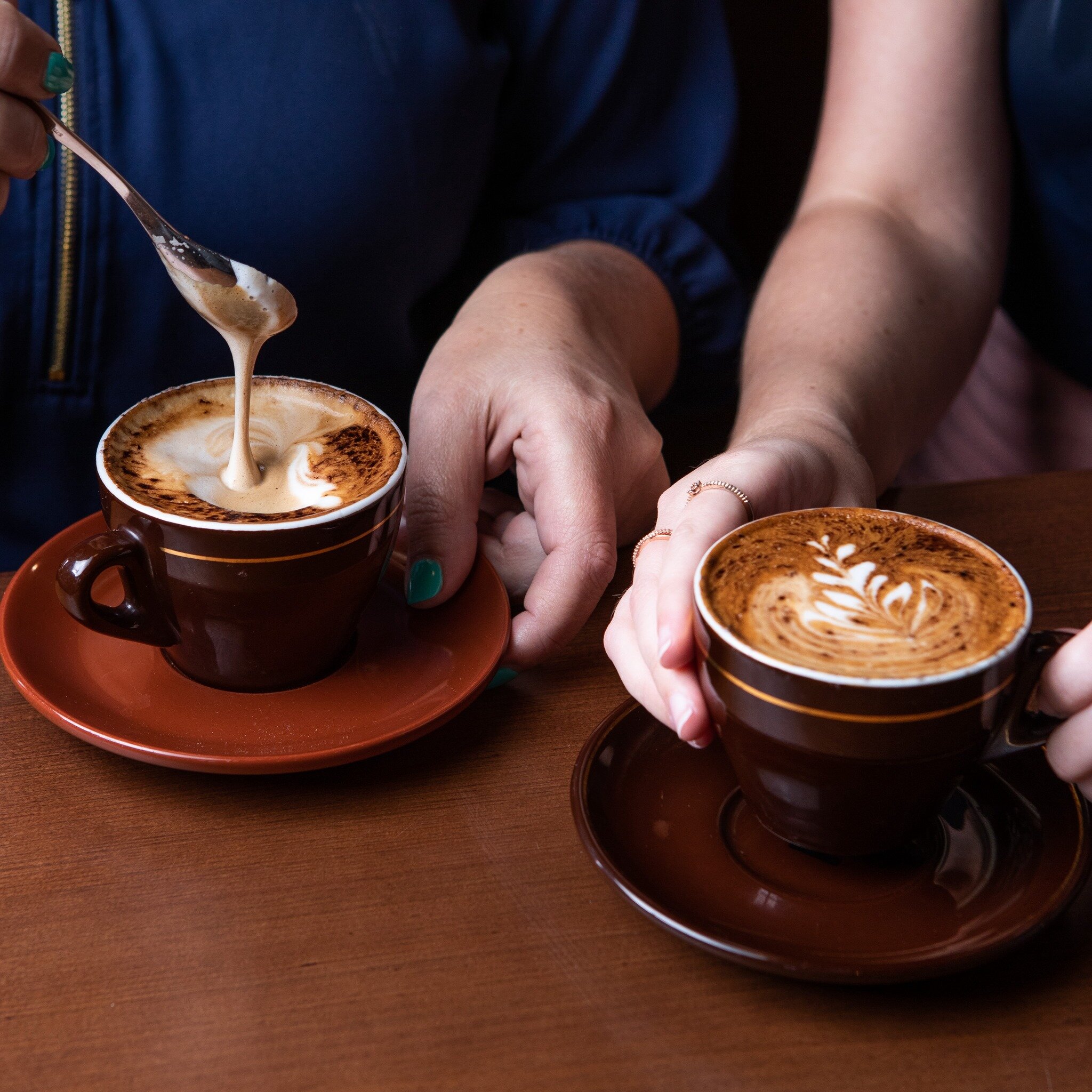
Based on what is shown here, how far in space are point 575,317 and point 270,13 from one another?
0.43 meters

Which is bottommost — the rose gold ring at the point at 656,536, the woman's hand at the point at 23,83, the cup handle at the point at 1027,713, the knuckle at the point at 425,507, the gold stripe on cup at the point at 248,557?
the knuckle at the point at 425,507

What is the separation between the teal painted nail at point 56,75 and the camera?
0.72m

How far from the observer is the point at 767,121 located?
1775 millimetres

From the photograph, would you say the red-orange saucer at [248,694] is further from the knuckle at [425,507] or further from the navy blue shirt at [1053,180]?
the navy blue shirt at [1053,180]

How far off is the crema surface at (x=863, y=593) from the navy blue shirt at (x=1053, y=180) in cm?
81

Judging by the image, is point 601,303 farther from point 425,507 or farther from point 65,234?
point 65,234

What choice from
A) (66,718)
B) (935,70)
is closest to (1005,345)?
(935,70)

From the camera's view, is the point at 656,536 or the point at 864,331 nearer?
the point at 656,536

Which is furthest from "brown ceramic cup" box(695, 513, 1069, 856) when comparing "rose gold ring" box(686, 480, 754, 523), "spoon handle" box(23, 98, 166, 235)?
"spoon handle" box(23, 98, 166, 235)

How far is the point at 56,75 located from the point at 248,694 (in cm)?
44

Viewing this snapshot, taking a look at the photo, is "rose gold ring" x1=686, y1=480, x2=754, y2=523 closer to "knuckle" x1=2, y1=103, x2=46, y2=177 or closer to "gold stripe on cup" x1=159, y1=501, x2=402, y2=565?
"gold stripe on cup" x1=159, y1=501, x2=402, y2=565

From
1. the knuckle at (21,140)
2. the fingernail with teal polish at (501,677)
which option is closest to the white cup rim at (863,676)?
the fingernail with teal polish at (501,677)

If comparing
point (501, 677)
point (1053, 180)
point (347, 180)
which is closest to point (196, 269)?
point (501, 677)

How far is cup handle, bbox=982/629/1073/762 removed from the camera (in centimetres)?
53
